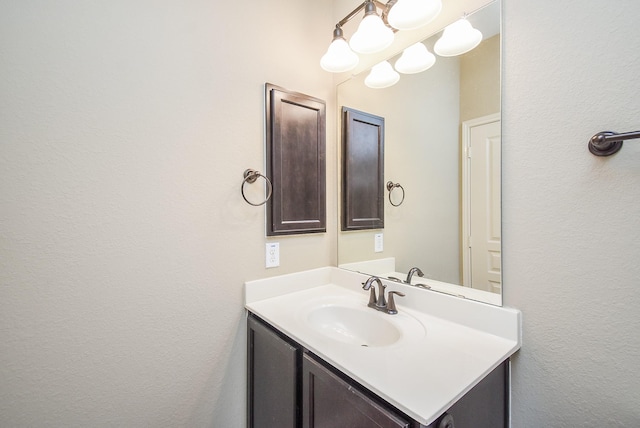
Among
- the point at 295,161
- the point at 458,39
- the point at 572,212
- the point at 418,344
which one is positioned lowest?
the point at 418,344

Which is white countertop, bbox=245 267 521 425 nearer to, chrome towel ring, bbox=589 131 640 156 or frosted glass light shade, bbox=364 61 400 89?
chrome towel ring, bbox=589 131 640 156

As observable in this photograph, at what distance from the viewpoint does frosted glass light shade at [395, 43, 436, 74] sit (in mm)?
1181

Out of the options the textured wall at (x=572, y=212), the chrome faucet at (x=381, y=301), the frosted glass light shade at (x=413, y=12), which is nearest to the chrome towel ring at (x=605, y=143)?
the textured wall at (x=572, y=212)

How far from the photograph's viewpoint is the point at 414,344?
892 millimetres

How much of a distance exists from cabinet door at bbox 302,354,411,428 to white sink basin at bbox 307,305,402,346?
0.26 meters

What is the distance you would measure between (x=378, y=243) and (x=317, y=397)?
81cm

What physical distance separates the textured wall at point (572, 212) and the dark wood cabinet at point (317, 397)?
18 cm

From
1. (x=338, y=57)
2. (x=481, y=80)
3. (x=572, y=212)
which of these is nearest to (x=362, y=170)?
(x=338, y=57)

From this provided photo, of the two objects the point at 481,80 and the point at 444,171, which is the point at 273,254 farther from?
the point at 481,80

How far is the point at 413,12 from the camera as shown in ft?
3.27

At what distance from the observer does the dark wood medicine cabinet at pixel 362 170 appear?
4.82 ft

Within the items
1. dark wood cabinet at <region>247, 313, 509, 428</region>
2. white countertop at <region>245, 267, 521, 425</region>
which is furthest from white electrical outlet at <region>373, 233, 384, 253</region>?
dark wood cabinet at <region>247, 313, 509, 428</region>

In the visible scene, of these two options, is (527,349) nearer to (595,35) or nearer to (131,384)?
(595,35)

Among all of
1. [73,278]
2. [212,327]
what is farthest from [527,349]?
[73,278]
